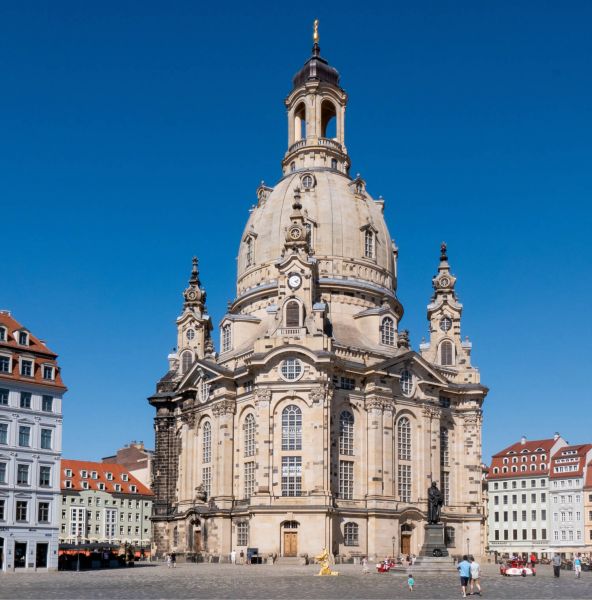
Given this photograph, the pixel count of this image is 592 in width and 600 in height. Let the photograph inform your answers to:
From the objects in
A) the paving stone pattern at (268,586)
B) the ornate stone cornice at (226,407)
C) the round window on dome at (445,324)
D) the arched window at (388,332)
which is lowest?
the paving stone pattern at (268,586)

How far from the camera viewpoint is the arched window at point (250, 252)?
106625 millimetres

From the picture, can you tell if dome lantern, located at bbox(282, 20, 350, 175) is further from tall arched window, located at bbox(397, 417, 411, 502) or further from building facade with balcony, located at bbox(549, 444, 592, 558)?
building facade with balcony, located at bbox(549, 444, 592, 558)

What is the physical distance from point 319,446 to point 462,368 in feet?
79.1

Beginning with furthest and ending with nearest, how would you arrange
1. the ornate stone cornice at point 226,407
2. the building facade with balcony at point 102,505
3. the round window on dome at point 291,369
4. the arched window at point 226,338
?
the building facade with balcony at point 102,505 → the arched window at point 226,338 → the ornate stone cornice at point 226,407 → the round window on dome at point 291,369

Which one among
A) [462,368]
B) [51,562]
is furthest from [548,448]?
[51,562]

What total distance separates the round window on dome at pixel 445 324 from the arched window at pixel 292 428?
82.8 ft

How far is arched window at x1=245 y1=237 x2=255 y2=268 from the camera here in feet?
350

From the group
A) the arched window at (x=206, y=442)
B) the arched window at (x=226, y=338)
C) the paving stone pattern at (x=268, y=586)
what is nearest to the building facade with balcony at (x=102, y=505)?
the arched window at (x=206, y=442)

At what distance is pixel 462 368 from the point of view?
10406cm

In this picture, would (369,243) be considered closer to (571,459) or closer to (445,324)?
(445,324)

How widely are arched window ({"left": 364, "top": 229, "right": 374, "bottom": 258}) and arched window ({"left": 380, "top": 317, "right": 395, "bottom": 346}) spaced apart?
322 inches

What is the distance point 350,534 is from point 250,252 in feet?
113

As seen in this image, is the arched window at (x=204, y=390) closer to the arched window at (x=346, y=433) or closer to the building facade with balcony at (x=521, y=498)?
the arched window at (x=346, y=433)

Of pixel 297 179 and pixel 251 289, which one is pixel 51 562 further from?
pixel 297 179
